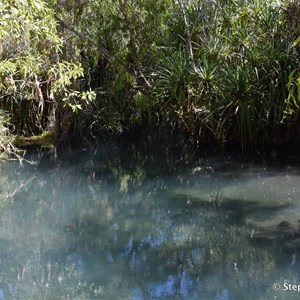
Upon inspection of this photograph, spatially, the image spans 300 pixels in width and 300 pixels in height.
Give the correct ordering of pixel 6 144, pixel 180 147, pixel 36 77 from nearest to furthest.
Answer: pixel 6 144 < pixel 36 77 < pixel 180 147

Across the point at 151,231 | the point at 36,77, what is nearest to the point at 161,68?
the point at 36,77

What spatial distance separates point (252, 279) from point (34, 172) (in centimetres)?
597

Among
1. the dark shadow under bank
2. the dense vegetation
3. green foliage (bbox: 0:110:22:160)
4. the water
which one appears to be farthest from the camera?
green foliage (bbox: 0:110:22:160)

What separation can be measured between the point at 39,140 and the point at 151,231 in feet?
20.1

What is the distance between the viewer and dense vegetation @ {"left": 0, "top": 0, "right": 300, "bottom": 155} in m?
10.4

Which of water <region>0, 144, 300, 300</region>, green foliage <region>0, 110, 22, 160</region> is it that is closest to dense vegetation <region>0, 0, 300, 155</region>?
green foliage <region>0, 110, 22, 160</region>

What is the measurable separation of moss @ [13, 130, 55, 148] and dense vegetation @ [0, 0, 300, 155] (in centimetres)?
18

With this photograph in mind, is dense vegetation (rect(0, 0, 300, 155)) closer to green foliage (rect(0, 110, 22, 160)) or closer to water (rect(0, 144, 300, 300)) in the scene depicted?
green foliage (rect(0, 110, 22, 160))

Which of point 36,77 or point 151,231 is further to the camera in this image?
point 36,77

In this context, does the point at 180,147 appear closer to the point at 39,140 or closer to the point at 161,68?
the point at 161,68

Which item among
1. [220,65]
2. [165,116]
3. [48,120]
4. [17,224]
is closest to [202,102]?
[220,65]

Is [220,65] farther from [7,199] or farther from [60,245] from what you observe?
[60,245]

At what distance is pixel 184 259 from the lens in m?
6.15

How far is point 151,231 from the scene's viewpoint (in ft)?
23.3
